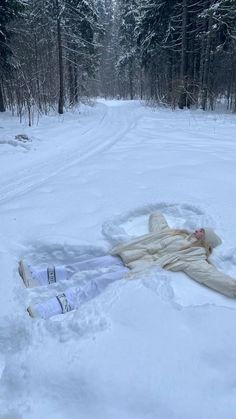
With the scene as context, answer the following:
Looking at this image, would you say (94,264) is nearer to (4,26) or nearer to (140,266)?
(140,266)

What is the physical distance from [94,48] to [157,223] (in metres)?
23.3

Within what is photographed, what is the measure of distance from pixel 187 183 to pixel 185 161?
5.77 ft

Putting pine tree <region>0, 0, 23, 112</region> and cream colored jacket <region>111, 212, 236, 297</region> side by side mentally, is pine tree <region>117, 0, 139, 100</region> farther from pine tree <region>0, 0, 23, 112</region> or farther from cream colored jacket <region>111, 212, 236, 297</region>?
cream colored jacket <region>111, 212, 236, 297</region>

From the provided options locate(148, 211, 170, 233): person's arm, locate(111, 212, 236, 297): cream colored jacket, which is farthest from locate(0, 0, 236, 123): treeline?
locate(111, 212, 236, 297): cream colored jacket

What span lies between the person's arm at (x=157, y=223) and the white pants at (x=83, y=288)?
29.6 inches

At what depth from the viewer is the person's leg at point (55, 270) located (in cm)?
379

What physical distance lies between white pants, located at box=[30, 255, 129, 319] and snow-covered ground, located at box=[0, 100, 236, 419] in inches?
3.7

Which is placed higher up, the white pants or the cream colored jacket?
the cream colored jacket

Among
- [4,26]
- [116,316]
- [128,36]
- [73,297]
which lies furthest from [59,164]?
[128,36]

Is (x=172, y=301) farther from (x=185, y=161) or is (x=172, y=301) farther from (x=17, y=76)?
(x=17, y=76)

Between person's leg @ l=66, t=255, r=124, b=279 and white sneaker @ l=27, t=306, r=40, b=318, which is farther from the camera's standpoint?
person's leg @ l=66, t=255, r=124, b=279

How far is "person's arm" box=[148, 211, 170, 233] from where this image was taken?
469 centimetres

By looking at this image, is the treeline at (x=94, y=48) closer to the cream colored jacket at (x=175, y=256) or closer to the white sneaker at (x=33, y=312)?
the cream colored jacket at (x=175, y=256)

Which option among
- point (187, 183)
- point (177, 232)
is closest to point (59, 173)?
point (187, 183)
